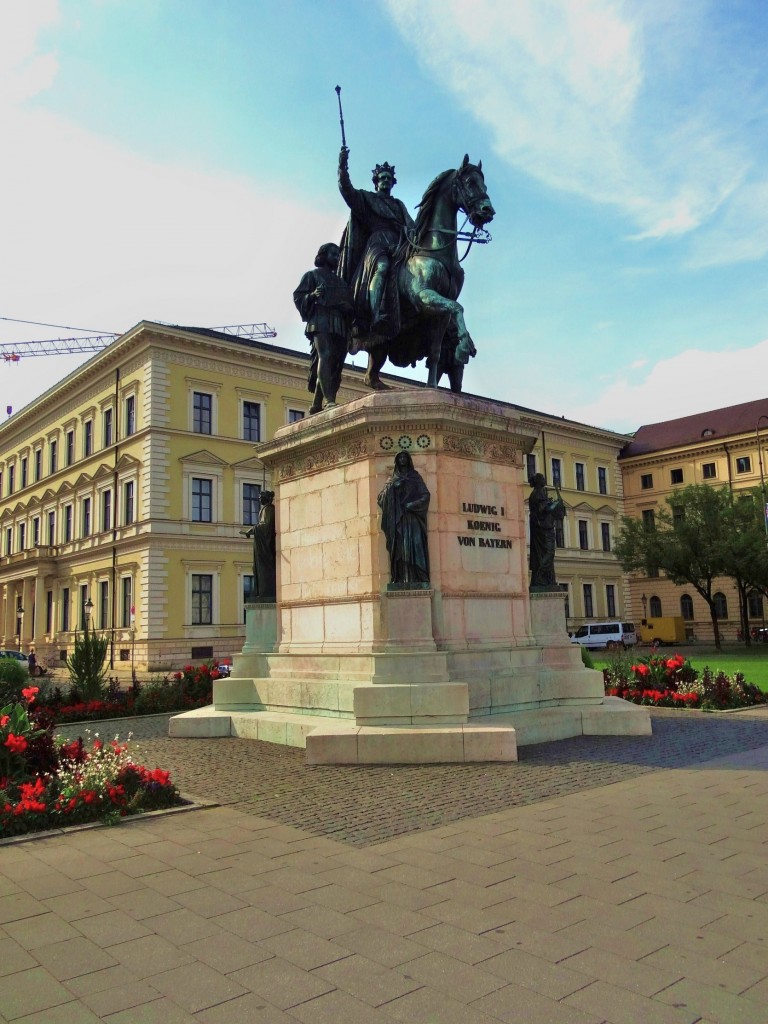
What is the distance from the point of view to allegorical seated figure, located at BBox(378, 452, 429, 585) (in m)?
11.1

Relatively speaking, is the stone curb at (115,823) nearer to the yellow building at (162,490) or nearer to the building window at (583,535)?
the yellow building at (162,490)

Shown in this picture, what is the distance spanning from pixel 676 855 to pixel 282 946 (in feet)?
10.2

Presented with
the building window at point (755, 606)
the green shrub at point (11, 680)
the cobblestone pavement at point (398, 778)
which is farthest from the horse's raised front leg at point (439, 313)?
the building window at point (755, 606)

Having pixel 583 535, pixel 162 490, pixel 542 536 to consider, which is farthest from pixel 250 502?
pixel 542 536

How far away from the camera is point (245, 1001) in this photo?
3.94 m

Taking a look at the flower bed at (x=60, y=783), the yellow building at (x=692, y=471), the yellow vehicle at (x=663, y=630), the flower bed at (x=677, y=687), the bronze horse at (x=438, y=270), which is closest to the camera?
the flower bed at (x=60, y=783)

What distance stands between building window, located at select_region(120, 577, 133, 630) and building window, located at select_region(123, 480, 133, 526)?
3.28 metres

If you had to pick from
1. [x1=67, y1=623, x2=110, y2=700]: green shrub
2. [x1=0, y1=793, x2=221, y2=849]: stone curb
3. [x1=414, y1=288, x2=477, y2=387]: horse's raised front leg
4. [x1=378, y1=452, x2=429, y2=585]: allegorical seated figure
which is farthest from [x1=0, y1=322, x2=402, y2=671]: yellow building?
[x1=0, y1=793, x2=221, y2=849]: stone curb

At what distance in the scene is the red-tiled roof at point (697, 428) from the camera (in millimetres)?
68438

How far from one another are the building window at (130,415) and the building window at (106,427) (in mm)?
2508

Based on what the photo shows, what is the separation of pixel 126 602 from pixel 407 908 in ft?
142

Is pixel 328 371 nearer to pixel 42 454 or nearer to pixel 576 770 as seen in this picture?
pixel 576 770

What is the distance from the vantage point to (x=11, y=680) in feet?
58.0

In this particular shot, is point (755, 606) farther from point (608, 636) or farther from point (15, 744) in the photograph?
point (15, 744)
